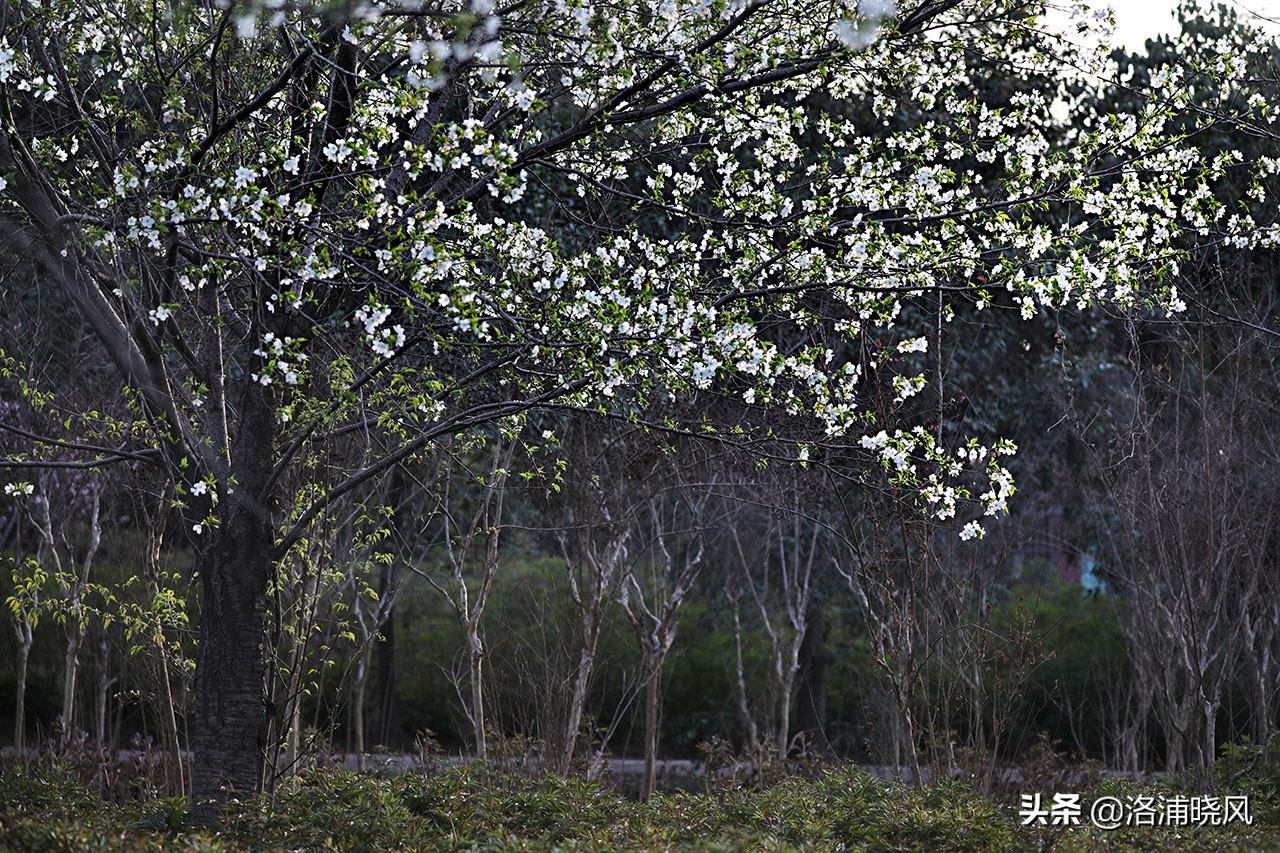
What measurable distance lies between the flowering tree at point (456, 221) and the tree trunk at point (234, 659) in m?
0.01

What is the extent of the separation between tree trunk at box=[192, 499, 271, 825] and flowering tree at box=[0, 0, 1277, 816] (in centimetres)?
1

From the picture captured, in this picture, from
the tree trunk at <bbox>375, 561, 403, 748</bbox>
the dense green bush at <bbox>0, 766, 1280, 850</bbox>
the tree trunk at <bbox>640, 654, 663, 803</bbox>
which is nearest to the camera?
the dense green bush at <bbox>0, 766, 1280, 850</bbox>

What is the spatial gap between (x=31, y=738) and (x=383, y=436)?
623 centimetres

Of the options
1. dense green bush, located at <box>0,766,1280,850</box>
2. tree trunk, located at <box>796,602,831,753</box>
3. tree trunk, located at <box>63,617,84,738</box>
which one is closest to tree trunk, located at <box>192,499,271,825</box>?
dense green bush, located at <box>0,766,1280,850</box>

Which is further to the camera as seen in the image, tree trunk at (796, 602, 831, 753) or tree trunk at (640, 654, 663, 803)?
tree trunk at (796, 602, 831, 753)

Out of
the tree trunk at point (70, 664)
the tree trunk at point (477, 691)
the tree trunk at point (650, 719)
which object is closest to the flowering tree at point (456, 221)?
the tree trunk at point (477, 691)

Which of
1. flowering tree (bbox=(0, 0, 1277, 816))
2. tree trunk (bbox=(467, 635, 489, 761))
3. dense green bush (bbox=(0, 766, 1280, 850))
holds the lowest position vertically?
dense green bush (bbox=(0, 766, 1280, 850))

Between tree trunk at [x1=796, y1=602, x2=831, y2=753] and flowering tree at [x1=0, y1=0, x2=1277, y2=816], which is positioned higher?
flowering tree at [x1=0, y1=0, x2=1277, y2=816]

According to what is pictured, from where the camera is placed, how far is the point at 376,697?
10.8 meters

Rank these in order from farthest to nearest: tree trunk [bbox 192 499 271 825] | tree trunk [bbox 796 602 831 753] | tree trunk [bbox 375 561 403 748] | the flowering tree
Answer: tree trunk [bbox 796 602 831 753], tree trunk [bbox 375 561 403 748], tree trunk [bbox 192 499 271 825], the flowering tree

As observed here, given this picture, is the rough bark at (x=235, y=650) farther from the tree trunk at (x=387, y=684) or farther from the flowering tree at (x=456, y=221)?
the tree trunk at (x=387, y=684)

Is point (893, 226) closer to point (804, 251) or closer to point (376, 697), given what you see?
point (804, 251)

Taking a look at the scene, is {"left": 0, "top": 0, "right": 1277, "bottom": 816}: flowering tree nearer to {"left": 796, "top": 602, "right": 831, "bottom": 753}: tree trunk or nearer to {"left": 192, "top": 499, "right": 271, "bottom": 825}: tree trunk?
{"left": 192, "top": 499, "right": 271, "bottom": 825}: tree trunk

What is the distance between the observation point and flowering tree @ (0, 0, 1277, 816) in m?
4.66
